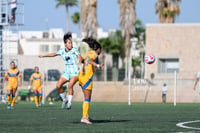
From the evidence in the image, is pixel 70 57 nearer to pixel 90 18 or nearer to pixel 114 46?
pixel 90 18

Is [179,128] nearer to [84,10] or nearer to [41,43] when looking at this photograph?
[84,10]

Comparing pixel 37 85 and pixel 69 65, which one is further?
pixel 37 85

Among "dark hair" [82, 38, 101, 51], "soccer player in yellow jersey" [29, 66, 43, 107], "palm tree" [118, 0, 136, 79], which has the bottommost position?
"soccer player in yellow jersey" [29, 66, 43, 107]

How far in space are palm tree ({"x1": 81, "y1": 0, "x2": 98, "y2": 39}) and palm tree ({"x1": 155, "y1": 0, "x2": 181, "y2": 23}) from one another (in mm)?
10514

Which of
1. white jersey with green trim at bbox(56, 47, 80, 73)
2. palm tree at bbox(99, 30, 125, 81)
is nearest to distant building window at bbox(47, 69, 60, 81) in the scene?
white jersey with green trim at bbox(56, 47, 80, 73)

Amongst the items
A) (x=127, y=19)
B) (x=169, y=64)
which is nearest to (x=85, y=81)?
(x=169, y=64)

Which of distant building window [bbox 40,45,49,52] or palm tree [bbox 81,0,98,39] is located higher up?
palm tree [bbox 81,0,98,39]

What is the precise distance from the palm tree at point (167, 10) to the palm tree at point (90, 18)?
1051 cm

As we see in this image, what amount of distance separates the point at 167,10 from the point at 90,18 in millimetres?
11368

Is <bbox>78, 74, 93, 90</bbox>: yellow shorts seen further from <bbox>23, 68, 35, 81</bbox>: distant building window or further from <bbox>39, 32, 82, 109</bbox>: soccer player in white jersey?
<bbox>23, 68, 35, 81</bbox>: distant building window

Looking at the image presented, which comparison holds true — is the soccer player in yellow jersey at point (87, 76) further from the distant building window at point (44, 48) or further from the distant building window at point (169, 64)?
the distant building window at point (44, 48)

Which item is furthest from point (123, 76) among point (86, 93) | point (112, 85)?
point (86, 93)

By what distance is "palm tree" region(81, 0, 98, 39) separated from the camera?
54688 millimetres

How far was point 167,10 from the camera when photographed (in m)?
63.2
